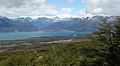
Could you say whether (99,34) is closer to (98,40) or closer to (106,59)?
(98,40)

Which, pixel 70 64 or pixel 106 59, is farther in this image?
pixel 70 64

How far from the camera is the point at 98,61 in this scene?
2759cm

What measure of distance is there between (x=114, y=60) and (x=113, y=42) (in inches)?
69.5

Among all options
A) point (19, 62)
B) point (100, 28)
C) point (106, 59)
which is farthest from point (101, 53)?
point (19, 62)

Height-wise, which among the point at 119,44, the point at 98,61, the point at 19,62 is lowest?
the point at 19,62

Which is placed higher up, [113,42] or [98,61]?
[113,42]

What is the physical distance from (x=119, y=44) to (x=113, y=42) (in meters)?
0.61

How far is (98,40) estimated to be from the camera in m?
28.2

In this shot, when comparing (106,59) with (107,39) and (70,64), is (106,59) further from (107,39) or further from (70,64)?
(70,64)

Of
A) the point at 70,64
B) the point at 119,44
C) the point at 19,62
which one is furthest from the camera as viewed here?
the point at 19,62

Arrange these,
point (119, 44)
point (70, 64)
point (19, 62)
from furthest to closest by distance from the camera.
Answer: point (19, 62) < point (70, 64) < point (119, 44)

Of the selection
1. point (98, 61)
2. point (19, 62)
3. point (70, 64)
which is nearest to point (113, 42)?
point (98, 61)

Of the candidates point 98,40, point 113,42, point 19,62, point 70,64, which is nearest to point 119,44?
point 113,42

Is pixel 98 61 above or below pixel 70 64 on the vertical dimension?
above
